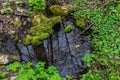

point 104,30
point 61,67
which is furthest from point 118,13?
point 61,67

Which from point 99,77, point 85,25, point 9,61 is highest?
point 85,25

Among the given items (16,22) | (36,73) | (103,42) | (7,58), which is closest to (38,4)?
(16,22)

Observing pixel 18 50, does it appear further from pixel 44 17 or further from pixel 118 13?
pixel 118 13

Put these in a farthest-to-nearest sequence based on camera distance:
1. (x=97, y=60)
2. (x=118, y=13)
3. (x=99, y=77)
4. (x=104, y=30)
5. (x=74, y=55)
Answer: (x=118, y=13)
(x=104, y=30)
(x=74, y=55)
(x=97, y=60)
(x=99, y=77)

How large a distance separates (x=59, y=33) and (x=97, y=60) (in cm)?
227

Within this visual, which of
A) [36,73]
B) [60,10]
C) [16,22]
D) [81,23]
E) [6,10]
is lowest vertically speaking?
[36,73]

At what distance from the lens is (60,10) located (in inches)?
372

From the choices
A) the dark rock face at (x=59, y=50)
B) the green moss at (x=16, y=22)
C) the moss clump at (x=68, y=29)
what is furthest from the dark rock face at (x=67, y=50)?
the green moss at (x=16, y=22)

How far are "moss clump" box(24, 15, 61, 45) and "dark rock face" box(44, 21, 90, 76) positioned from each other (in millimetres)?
A: 232

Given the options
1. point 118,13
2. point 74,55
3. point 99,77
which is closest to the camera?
point 99,77

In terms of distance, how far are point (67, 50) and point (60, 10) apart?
6.37 ft

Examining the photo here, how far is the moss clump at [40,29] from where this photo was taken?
8.45 meters

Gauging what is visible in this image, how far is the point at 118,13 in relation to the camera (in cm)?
905

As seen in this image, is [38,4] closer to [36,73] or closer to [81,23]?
[81,23]
